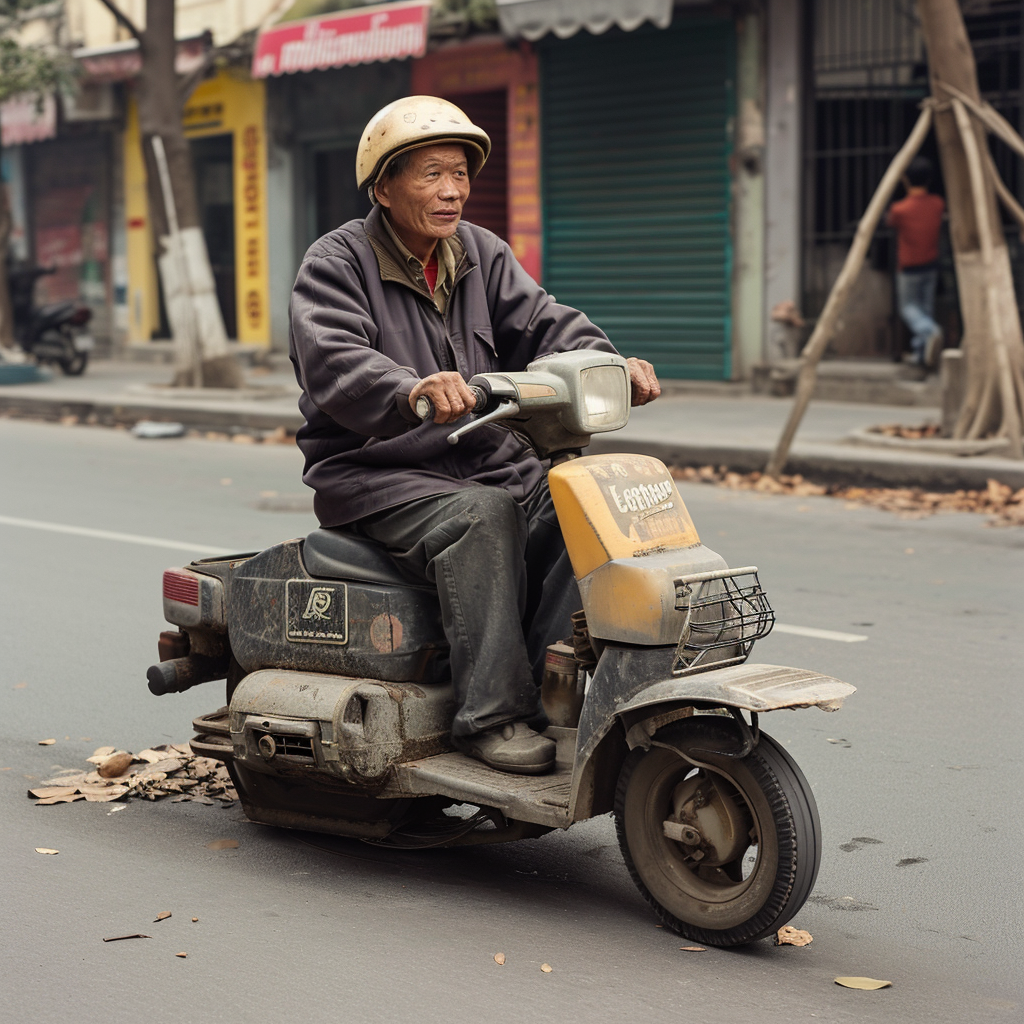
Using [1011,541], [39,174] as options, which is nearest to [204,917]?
[1011,541]

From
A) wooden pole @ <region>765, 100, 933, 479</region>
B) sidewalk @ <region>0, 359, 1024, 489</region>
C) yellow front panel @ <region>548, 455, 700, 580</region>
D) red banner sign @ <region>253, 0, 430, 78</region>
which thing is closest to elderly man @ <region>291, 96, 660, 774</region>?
yellow front panel @ <region>548, 455, 700, 580</region>

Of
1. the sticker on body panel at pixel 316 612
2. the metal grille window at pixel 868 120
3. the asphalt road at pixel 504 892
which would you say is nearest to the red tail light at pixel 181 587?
the sticker on body panel at pixel 316 612

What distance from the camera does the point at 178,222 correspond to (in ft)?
51.9

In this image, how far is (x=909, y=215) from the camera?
13.9 meters

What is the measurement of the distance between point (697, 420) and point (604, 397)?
33.1ft

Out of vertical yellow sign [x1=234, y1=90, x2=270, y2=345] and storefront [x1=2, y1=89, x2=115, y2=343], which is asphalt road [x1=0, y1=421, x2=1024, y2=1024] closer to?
vertical yellow sign [x1=234, y1=90, x2=270, y2=345]

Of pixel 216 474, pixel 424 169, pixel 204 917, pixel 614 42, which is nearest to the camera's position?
pixel 204 917

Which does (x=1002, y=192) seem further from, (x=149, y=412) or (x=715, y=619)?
(x=149, y=412)

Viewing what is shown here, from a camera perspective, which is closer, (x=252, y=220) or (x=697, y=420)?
(x=697, y=420)

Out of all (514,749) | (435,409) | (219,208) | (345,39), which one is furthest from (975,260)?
(219,208)

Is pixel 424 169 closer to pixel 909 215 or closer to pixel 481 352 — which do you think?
pixel 481 352

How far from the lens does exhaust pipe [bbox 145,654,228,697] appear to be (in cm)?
419

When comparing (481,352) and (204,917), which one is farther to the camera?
(481,352)

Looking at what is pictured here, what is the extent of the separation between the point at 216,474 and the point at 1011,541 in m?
5.77
